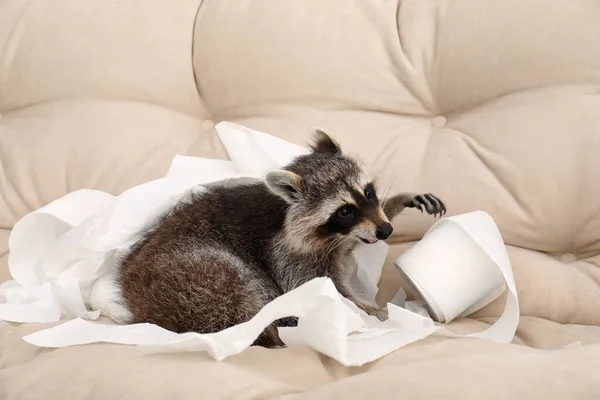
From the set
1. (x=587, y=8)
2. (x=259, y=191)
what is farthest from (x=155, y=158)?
(x=587, y=8)

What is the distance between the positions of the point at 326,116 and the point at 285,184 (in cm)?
36

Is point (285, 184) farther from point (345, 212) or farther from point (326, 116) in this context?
point (326, 116)

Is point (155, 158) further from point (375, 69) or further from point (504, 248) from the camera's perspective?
point (504, 248)

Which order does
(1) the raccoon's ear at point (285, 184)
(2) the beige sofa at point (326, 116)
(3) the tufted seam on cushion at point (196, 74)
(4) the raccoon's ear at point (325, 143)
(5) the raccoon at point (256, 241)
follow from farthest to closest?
(3) the tufted seam on cushion at point (196, 74) < (4) the raccoon's ear at point (325, 143) < (1) the raccoon's ear at point (285, 184) < (5) the raccoon at point (256, 241) < (2) the beige sofa at point (326, 116)

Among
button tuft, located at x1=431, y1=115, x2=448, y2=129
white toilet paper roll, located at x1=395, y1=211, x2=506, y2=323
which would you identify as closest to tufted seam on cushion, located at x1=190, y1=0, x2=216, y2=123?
button tuft, located at x1=431, y1=115, x2=448, y2=129

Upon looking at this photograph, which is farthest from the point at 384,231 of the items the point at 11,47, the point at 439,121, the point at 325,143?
the point at 11,47

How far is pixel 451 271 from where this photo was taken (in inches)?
55.6

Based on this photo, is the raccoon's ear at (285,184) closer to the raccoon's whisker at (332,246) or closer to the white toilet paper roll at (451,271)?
the raccoon's whisker at (332,246)

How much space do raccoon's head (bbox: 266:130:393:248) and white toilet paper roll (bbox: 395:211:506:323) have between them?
0.40 feet

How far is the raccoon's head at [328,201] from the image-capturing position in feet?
4.89

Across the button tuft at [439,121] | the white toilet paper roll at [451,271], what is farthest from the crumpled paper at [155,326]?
the button tuft at [439,121]

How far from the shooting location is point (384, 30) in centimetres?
174

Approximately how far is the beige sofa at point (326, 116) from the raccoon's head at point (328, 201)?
0.53 feet

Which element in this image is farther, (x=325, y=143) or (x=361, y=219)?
(x=325, y=143)
